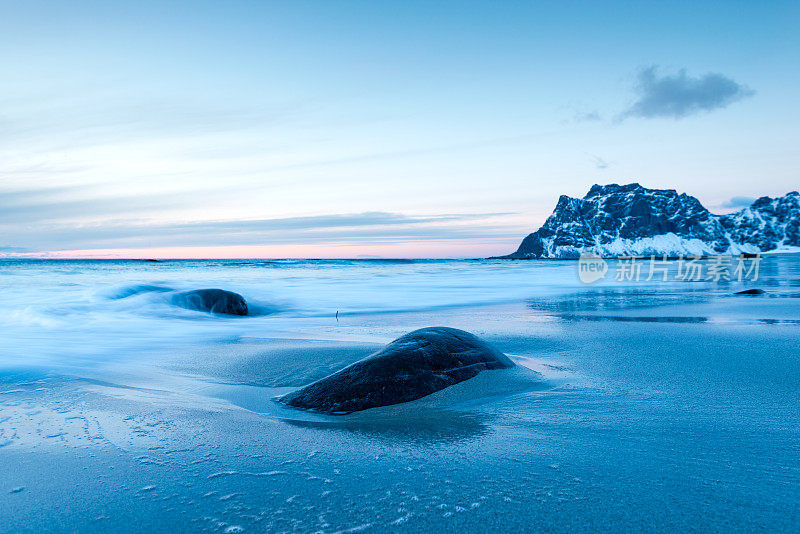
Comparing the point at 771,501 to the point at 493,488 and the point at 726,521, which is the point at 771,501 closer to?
the point at 726,521

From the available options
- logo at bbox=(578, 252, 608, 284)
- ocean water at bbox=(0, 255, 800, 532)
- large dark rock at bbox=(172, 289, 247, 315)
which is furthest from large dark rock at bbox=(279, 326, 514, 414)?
logo at bbox=(578, 252, 608, 284)

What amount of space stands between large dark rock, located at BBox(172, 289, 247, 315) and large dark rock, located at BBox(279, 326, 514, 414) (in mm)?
7047

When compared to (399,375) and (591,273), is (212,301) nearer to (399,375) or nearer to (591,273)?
(399,375)

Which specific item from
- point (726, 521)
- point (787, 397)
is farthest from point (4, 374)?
point (787, 397)

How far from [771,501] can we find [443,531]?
1280 mm

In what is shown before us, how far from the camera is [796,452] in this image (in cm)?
240

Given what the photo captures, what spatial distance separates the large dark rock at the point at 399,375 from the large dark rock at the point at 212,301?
705cm

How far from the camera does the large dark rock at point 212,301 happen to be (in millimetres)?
10281

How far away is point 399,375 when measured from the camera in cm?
359

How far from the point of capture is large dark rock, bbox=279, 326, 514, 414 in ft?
11.1

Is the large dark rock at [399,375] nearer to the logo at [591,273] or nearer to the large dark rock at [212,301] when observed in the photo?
the large dark rock at [212,301]

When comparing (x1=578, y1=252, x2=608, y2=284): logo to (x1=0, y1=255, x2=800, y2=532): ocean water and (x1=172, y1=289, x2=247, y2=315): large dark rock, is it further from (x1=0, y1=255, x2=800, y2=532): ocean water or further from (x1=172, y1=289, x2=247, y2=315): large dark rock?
(x1=0, y1=255, x2=800, y2=532): ocean water

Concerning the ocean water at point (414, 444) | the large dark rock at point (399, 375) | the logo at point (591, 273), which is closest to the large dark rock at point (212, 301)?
the ocean water at point (414, 444)

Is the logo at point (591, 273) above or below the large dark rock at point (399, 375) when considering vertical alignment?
below
